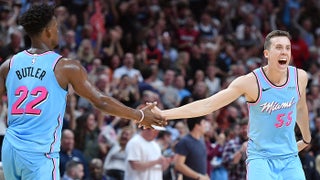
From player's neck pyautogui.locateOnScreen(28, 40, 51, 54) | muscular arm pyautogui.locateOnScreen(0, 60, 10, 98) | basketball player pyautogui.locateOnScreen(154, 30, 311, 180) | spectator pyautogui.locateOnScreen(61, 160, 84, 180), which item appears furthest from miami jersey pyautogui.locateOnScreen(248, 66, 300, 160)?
spectator pyautogui.locateOnScreen(61, 160, 84, 180)

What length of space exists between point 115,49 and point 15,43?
3.73 meters

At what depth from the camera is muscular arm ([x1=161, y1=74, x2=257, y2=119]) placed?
7.92 metres

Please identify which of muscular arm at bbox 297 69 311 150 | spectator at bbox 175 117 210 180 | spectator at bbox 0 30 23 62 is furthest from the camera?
spectator at bbox 0 30 23 62

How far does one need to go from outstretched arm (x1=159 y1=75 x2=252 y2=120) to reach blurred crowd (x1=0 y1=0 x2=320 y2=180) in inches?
123

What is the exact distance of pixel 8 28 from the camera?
14523mm

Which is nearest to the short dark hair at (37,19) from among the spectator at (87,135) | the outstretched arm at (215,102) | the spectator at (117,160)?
the outstretched arm at (215,102)

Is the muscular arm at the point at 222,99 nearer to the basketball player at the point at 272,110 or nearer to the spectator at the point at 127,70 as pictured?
the basketball player at the point at 272,110

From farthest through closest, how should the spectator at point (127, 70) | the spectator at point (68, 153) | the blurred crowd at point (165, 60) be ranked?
the spectator at point (127, 70)
the blurred crowd at point (165, 60)
the spectator at point (68, 153)

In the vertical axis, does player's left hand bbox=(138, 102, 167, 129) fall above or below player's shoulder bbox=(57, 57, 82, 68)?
below

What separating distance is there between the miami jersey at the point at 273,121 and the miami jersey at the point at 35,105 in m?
2.27

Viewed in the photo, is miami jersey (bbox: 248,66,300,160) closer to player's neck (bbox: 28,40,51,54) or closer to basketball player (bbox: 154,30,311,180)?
basketball player (bbox: 154,30,311,180)

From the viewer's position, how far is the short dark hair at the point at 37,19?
22.1 ft

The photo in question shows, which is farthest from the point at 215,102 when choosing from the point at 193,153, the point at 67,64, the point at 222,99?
the point at 193,153

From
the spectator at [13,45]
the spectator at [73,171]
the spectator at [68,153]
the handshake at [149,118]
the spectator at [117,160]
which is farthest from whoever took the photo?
the spectator at [13,45]
